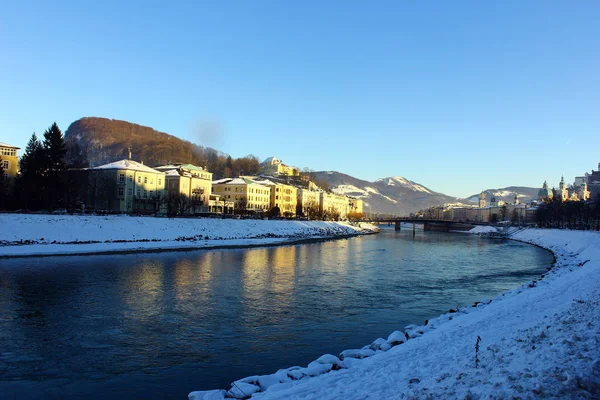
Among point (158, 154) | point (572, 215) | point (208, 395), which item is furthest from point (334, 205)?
point (208, 395)

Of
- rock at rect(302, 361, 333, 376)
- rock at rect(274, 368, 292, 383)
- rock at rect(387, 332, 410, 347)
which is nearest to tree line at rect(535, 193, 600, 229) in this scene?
rock at rect(387, 332, 410, 347)

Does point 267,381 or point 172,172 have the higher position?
point 172,172

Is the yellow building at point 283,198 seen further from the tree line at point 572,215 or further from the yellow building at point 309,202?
the tree line at point 572,215

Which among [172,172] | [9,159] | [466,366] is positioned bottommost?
[466,366]

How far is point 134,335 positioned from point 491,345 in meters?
10.1

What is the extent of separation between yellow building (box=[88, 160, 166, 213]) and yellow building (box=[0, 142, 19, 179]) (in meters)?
10.7

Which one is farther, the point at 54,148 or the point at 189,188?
the point at 189,188

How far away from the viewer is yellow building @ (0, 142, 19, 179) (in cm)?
6819

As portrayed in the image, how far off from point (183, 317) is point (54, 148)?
49418mm

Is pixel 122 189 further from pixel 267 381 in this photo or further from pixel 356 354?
pixel 267 381

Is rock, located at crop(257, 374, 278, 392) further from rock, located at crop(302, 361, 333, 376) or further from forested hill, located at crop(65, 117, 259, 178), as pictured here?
forested hill, located at crop(65, 117, 259, 178)

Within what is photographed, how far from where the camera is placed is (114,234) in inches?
1746

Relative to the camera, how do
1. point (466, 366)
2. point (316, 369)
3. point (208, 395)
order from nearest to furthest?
point (466, 366) → point (208, 395) → point (316, 369)

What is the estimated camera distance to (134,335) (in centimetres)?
1382
